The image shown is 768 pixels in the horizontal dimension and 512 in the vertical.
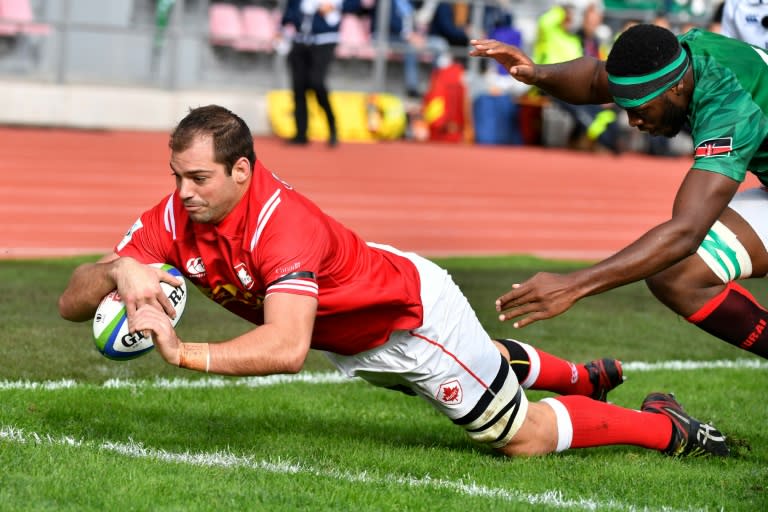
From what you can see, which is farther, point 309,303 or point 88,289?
point 88,289

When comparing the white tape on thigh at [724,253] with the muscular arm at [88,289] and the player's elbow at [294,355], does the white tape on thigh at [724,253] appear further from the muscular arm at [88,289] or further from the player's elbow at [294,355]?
the muscular arm at [88,289]

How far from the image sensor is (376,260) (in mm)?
5289

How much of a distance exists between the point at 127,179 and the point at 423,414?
9933 millimetres

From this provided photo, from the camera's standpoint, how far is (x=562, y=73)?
622cm

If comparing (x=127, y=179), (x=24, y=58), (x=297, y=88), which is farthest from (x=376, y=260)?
(x=24, y=58)

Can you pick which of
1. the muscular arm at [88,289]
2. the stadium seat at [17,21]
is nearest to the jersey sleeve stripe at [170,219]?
the muscular arm at [88,289]

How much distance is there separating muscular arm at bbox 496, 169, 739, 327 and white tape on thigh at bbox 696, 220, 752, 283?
606 mm

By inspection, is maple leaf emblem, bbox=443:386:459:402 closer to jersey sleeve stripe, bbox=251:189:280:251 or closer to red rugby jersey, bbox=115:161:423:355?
red rugby jersey, bbox=115:161:423:355

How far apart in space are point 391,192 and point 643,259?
39.1 ft

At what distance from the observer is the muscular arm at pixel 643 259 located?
4844 mm

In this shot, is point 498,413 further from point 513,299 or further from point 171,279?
point 171,279

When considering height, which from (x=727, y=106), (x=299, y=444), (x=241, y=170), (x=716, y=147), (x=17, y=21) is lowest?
(x=17, y=21)

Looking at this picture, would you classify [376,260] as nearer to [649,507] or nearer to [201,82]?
[649,507]

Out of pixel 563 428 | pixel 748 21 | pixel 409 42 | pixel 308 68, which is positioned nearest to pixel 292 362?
pixel 563 428
